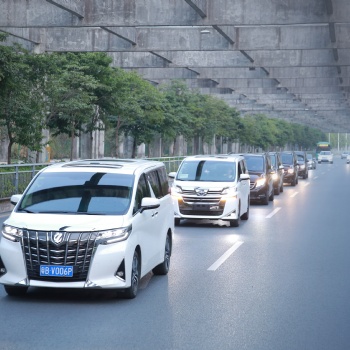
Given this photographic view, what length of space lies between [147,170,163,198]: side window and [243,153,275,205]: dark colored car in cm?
1629

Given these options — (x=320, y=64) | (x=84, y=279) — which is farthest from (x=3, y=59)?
(x=320, y=64)

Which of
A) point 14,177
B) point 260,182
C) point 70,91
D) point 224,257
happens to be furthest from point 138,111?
point 224,257

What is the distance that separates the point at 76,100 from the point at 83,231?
21513 mm

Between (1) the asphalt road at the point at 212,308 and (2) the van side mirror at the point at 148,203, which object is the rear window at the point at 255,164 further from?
(2) the van side mirror at the point at 148,203

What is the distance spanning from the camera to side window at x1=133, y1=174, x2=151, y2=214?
1087 centimetres

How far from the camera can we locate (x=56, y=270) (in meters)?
9.81

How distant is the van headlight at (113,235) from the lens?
32.5 feet

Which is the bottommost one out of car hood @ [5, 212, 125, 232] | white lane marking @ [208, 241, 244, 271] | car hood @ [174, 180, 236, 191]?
white lane marking @ [208, 241, 244, 271]

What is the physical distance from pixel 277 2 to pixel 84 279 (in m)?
16.7

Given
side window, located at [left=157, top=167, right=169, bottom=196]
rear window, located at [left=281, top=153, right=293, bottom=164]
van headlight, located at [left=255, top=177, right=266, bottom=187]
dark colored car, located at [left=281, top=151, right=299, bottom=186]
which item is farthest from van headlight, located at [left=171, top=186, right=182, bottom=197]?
rear window, located at [left=281, top=153, right=293, bottom=164]

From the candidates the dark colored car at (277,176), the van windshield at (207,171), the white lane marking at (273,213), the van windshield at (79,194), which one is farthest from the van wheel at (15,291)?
the dark colored car at (277,176)

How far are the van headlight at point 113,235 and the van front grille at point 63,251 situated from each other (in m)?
0.09

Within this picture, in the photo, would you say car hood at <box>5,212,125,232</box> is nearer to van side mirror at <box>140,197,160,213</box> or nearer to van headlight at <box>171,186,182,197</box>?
van side mirror at <box>140,197,160,213</box>

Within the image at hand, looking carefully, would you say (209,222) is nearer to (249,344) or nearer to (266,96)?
(249,344)
